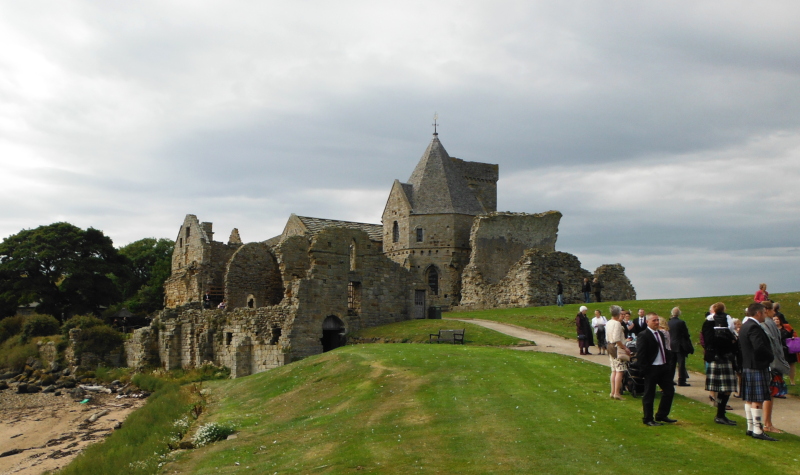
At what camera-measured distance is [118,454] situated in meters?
18.1

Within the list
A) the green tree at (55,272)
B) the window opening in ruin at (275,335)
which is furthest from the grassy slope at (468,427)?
the green tree at (55,272)

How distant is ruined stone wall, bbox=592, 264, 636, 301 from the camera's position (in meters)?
41.1

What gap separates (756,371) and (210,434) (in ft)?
39.7

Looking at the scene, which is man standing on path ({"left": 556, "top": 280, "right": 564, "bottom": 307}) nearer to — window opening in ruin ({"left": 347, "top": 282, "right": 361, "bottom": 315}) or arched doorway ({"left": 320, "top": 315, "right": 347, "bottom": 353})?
Answer: window opening in ruin ({"left": 347, "top": 282, "right": 361, "bottom": 315})

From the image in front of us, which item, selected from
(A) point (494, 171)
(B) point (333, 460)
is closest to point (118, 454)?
(B) point (333, 460)

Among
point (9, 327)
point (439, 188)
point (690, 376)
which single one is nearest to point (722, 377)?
point (690, 376)

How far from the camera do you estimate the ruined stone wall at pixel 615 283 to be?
135 feet

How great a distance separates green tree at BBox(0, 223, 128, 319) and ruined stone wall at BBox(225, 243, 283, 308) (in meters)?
25.8

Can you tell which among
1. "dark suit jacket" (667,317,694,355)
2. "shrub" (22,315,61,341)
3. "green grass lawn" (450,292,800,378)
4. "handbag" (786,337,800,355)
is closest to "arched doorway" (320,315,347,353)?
"green grass lawn" (450,292,800,378)

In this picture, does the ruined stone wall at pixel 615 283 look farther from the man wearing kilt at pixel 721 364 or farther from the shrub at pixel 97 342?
the shrub at pixel 97 342

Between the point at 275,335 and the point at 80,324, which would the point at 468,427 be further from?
the point at 80,324

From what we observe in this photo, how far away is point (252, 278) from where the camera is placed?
1565 inches

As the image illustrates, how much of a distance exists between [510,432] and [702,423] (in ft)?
11.4

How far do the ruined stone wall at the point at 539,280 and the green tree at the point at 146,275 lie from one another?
39775mm
